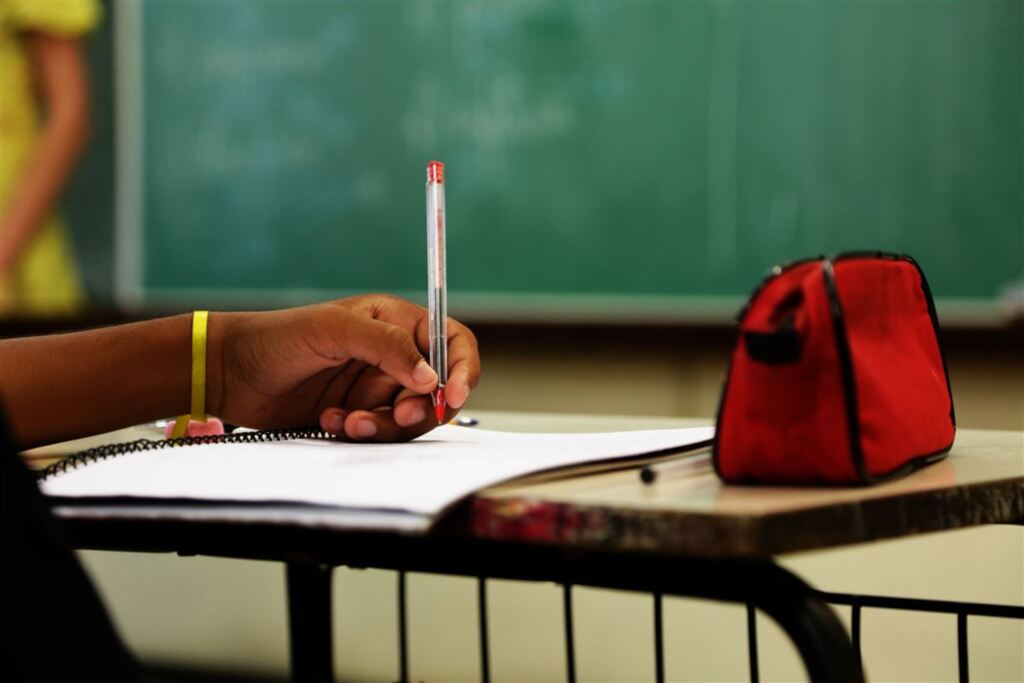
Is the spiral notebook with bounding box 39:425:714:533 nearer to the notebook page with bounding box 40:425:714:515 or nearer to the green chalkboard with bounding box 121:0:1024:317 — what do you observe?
the notebook page with bounding box 40:425:714:515

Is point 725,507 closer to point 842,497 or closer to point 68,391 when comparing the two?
point 842,497

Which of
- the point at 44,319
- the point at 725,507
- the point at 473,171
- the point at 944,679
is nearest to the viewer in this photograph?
the point at 725,507

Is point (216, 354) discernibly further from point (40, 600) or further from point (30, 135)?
point (30, 135)

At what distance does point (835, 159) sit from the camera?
2.01 metres

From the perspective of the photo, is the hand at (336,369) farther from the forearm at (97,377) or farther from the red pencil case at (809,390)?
the red pencil case at (809,390)

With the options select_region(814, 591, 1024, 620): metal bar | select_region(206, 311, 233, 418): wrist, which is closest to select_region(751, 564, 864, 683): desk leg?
select_region(814, 591, 1024, 620): metal bar

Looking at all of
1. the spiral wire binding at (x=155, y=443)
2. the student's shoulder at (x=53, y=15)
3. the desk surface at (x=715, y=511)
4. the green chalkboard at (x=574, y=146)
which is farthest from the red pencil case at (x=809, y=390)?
the student's shoulder at (x=53, y=15)

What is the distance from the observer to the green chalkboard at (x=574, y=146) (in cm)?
193

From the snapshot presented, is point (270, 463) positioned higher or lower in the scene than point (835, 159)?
lower

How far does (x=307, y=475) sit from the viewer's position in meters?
0.63

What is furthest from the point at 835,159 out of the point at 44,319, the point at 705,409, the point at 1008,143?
the point at 44,319

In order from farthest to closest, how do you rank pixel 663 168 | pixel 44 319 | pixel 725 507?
pixel 44 319 → pixel 663 168 → pixel 725 507

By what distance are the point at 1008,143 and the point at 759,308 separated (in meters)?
1.48

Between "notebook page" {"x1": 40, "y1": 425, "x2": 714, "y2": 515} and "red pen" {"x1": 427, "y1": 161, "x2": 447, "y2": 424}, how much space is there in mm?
46
